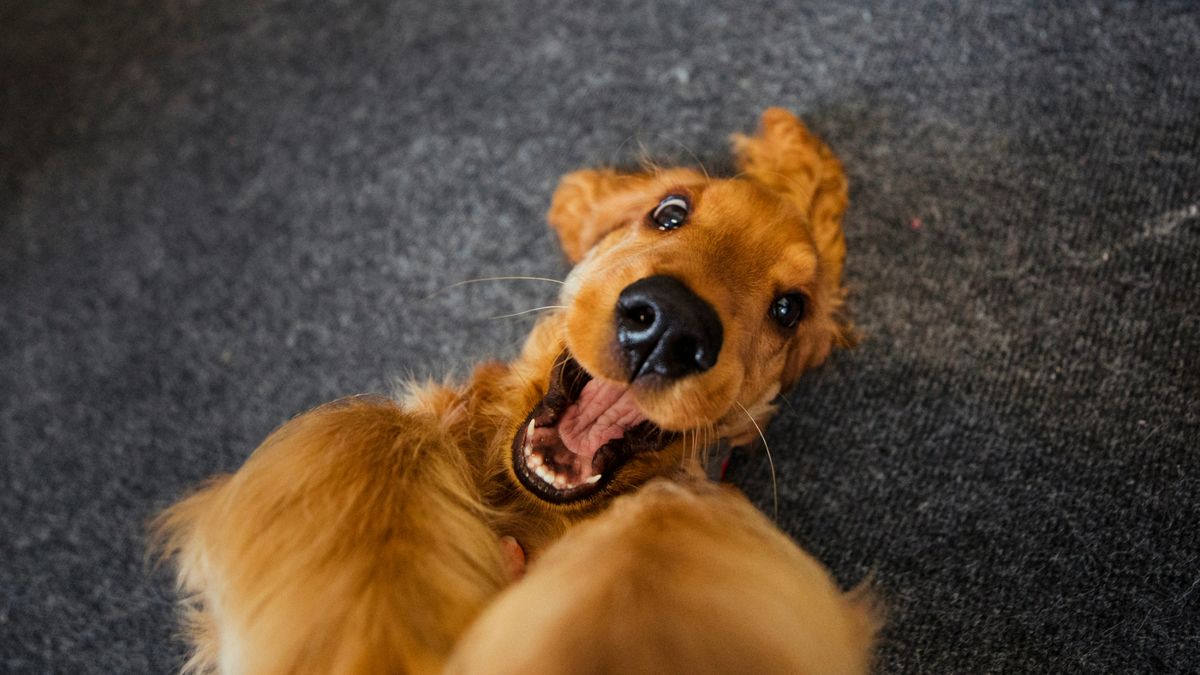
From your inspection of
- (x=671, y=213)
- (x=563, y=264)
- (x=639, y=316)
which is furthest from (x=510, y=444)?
(x=563, y=264)

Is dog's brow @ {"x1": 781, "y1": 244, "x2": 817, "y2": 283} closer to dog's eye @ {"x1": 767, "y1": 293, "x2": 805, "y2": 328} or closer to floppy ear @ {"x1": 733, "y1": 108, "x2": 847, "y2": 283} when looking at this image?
dog's eye @ {"x1": 767, "y1": 293, "x2": 805, "y2": 328}

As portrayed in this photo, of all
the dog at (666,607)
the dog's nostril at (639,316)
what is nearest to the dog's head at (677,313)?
the dog's nostril at (639,316)

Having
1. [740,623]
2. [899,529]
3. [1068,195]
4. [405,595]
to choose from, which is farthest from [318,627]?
[1068,195]

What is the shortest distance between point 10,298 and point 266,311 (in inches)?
24.9

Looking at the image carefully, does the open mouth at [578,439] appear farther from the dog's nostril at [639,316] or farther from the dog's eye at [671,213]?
the dog's eye at [671,213]

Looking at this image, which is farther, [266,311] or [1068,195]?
[266,311]

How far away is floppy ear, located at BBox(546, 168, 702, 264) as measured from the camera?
4.75 ft

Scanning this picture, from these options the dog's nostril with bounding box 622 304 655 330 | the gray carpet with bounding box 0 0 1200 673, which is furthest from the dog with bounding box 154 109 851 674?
the gray carpet with bounding box 0 0 1200 673

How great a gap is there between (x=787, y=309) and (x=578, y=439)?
1.37 ft

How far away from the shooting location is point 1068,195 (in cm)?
166

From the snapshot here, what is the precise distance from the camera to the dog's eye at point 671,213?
1.30 meters

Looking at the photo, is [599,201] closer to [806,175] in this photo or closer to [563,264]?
[563,264]

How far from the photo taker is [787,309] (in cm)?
130

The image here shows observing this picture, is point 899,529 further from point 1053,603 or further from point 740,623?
point 740,623
